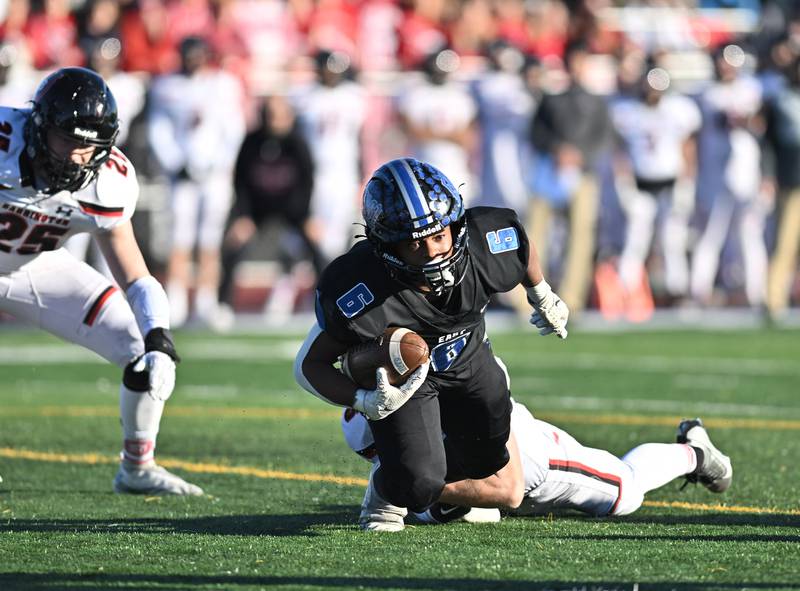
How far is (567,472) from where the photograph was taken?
5.31 meters

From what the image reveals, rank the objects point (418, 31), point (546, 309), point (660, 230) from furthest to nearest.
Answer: point (418, 31) < point (660, 230) < point (546, 309)

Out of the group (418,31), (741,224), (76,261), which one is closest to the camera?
(76,261)

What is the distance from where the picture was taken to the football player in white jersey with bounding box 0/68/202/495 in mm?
5684

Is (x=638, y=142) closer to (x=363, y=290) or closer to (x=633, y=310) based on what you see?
(x=633, y=310)

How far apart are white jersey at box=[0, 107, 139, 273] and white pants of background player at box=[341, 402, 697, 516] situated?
1.34m

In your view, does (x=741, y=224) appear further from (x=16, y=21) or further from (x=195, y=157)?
(x=16, y=21)

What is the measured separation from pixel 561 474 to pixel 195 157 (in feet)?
29.3

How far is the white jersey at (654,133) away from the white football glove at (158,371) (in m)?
9.73

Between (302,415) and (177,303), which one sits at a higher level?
(302,415)

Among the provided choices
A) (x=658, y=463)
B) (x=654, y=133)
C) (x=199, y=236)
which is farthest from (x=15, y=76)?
(x=658, y=463)

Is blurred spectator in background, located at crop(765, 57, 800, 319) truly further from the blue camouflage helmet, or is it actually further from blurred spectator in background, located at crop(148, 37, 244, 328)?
the blue camouflage helmet

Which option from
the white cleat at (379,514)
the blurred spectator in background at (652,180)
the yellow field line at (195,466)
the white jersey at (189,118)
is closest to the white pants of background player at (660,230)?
the blurred spectator in background at (652,180)

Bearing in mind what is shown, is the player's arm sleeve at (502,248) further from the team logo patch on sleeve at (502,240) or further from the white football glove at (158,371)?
the white football glove at (158,371)

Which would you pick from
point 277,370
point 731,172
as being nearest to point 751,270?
point 731,172
